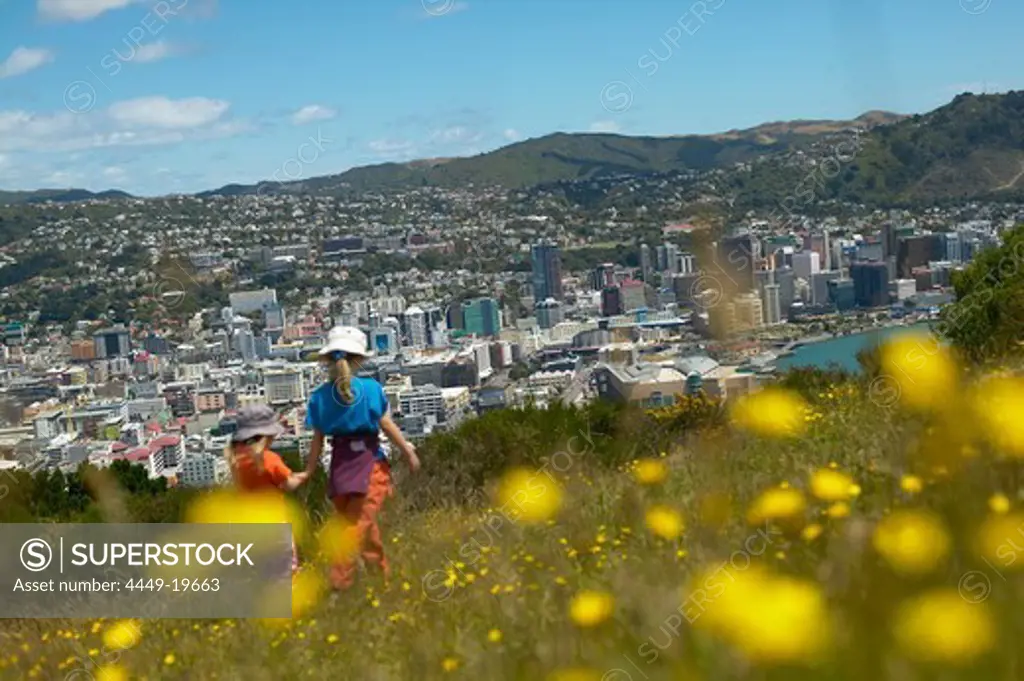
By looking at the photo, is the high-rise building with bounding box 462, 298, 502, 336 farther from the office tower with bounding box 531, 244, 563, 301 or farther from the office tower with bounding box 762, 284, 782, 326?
the office tower with bounding box 762, 284, 782, 326

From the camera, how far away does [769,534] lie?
2.15m

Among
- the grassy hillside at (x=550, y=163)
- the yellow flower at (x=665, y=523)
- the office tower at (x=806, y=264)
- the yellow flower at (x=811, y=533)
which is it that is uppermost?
the grassy hillside at (x=550, y=163)

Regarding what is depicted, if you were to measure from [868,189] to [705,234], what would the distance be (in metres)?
50.0

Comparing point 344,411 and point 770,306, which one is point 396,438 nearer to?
point 344,411

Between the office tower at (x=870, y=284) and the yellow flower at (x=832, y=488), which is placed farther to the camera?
the office tower at (x=870, y=284)

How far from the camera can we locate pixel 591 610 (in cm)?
188

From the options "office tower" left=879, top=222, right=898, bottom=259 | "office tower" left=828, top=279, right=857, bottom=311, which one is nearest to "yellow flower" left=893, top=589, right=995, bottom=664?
"office tower" left=828, top=279, right=857, bottom=311

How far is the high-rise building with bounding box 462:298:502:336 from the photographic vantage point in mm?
50312

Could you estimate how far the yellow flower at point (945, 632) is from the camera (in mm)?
1244

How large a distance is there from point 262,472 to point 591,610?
2.88 metres

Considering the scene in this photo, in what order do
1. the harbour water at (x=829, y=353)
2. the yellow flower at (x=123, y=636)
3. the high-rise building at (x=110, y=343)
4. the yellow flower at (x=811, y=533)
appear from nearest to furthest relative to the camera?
the yellow flower at (x=811, y=533)
the yellow flower at (x=123, y=636)
the harbour water at (x=829, y=353)
the high-rise building at (x=110, y=343)

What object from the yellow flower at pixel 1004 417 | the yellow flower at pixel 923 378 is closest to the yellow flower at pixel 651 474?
the yellow flower at pixel 923 378

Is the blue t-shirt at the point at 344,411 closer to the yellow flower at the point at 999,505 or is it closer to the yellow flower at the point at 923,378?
the yellow flower at the point at 923,378

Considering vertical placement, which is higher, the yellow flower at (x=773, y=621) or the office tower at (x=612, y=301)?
the yellow flower at (x=773, y=621)
